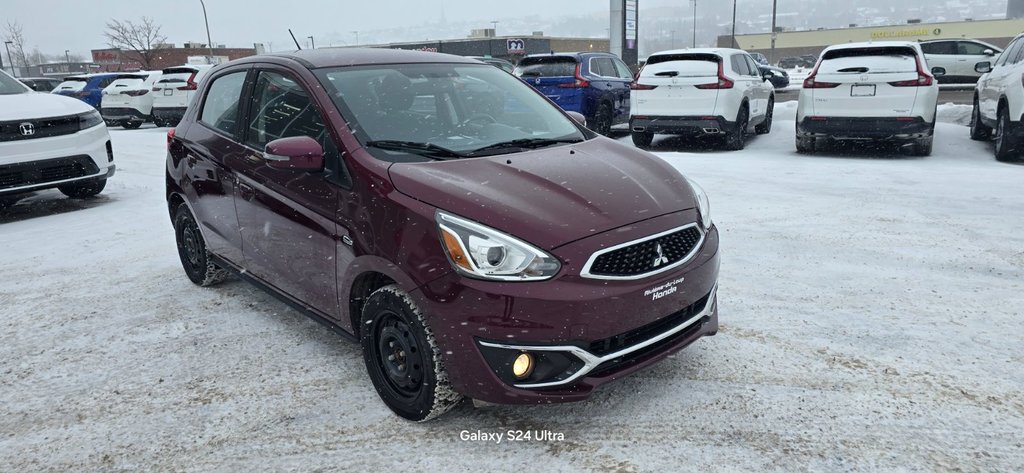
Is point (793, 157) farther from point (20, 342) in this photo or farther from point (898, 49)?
point (20, 342)

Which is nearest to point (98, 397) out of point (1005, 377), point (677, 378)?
point (677, 378)

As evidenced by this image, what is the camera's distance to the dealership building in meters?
67.1

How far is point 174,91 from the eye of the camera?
17219mm

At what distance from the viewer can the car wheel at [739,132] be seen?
35.8 feet

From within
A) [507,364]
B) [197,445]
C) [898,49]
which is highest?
[898,49]

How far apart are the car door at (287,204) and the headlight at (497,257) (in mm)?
830

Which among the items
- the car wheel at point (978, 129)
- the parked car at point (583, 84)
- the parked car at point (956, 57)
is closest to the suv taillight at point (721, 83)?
the parked car at point (583, 84)

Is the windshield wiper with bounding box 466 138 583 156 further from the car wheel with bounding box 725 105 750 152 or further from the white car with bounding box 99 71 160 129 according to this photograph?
the white car with bounding box 99 71 160 129

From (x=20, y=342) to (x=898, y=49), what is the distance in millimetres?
10210

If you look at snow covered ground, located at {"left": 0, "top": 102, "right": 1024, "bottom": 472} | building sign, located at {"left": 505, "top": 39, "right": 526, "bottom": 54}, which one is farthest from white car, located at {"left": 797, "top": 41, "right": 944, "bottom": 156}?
building sign, located at {"left": 505, "top": 39, "right": 526, "bottom": 54}

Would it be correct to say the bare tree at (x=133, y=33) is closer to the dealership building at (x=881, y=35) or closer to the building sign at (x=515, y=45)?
the building sign at (x=515, y=45)

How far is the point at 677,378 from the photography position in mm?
3445

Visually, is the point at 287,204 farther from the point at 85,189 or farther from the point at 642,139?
the point at 642,139

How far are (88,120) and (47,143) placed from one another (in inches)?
24.6
